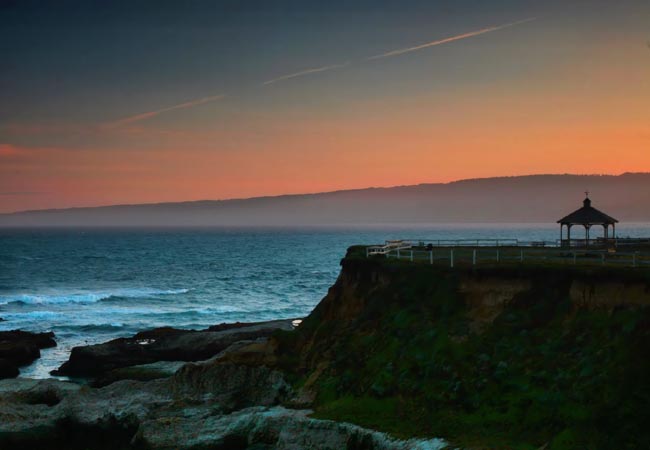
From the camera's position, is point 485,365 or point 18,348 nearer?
point 485,365

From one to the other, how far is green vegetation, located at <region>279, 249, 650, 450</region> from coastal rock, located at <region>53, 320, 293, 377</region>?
12953 millimetres

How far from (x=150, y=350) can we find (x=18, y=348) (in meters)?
9.97

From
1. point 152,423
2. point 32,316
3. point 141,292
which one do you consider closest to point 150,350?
point 152,423

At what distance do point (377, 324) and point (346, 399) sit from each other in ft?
17.9

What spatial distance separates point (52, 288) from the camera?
4377 inches

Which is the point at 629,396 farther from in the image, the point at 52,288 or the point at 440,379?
the point at 52,288

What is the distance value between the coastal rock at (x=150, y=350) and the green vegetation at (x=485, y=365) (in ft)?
42.5

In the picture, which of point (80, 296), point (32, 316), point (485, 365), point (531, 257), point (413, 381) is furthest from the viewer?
point (80, 296)

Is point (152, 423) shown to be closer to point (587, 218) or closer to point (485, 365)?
point (485, 365)

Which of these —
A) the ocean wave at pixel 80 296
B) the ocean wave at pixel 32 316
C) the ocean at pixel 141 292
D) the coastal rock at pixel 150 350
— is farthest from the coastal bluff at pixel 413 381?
the ocean wave at pixel 80 296

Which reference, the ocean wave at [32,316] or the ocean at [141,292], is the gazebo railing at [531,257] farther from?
the ocean wave at [32,316]

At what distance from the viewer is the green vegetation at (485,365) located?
25.5 metres

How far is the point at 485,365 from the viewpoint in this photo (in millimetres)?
30531

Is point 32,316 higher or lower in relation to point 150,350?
lower
